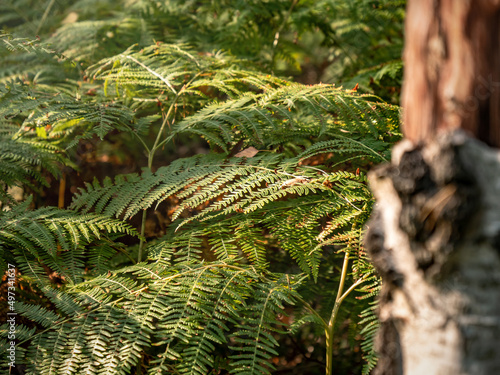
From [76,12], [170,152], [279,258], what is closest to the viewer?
[279,258]

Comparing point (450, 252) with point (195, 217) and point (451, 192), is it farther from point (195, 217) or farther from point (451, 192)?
point (195, 217)

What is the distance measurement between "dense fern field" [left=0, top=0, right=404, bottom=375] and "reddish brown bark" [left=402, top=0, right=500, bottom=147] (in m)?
0.74

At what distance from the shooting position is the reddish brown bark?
733 millimetres

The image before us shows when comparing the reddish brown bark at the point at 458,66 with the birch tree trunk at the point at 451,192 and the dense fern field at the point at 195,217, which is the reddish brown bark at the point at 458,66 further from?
the dense fern field at the point at 195,217

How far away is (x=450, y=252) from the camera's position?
74cm

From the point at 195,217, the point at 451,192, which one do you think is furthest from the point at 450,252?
the point at 195,217

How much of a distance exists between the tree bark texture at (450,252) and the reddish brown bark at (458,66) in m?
0.04

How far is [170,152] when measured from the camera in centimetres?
359

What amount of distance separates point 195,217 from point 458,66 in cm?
111

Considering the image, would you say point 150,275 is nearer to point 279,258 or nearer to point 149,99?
point 279,258

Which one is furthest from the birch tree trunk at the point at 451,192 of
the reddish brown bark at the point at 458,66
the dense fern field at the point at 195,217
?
the dense fern field at the point at 195,217

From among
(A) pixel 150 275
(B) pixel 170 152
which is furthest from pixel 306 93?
(B) pixel 170 152

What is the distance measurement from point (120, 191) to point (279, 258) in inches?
36.1

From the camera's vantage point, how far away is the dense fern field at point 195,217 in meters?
1.42
